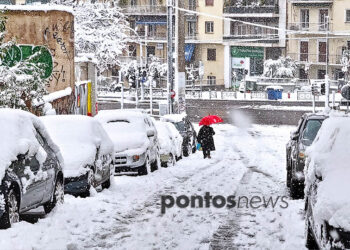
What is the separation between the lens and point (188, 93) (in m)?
76.2

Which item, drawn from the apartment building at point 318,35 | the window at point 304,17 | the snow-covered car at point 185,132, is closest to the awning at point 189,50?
the apartment building at point 318,35

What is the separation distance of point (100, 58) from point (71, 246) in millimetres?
48531

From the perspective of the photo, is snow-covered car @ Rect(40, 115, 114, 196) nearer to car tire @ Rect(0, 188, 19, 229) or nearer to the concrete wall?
car tire @ Rect(0, 188, 19, 229)

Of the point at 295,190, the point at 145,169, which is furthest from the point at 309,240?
the point at 145,169

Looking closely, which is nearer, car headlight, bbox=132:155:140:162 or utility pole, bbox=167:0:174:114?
car headlight, bbox=132:155:140:162

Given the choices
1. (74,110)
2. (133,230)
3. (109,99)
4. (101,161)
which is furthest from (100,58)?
(133,230)

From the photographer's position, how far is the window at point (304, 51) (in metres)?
81.6

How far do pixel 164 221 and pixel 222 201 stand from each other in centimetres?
271

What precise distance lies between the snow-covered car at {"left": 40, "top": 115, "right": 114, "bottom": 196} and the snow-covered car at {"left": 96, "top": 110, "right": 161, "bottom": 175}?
9.10 ft

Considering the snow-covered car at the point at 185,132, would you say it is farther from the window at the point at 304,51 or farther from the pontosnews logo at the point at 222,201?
the window at the point at 304,51

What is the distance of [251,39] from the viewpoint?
271 ft

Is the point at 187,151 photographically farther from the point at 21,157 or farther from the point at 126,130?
the point at 21,157

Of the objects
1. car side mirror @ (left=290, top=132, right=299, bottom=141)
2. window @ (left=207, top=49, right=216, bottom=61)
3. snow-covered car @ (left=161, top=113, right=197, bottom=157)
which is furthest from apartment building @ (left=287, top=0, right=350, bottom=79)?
car side mirror @ (left=290, top=132, right=299, bottom=141)

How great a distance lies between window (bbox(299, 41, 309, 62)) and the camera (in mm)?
81625
